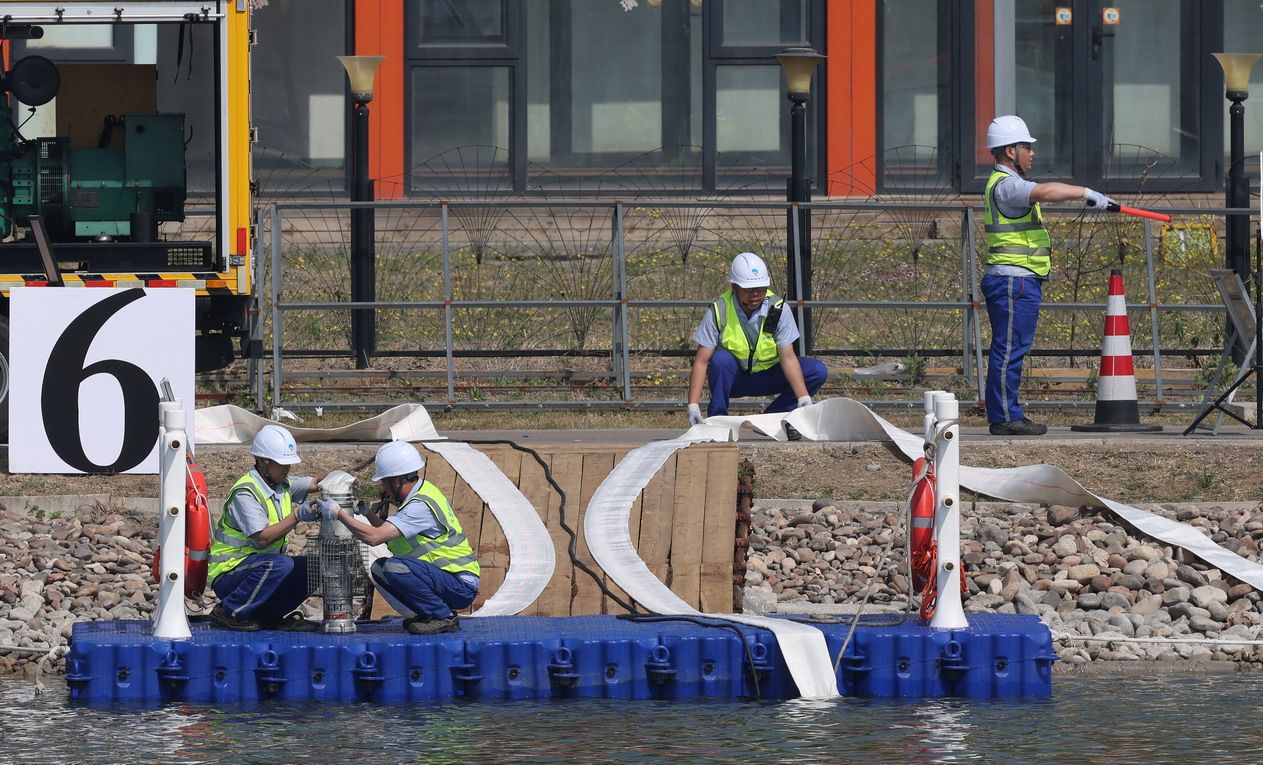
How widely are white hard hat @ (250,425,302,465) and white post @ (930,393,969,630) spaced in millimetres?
2634

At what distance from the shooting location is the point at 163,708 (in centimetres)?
859

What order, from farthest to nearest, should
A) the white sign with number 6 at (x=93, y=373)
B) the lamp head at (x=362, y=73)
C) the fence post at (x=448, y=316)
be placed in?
the lamp head at (x=362, y=73)
the fence post at (x=448, y=316)
the white sign with number 6 at (x=93, y=373)

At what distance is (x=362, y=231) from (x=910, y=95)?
8.70 m

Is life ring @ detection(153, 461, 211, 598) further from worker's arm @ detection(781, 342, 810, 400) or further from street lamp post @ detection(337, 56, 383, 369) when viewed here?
street lamp post @ detection(337, 56, 383, 369)

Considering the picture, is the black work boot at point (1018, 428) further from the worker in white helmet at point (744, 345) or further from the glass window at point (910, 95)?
the glass window at point (910, 95)

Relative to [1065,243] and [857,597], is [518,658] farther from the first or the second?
[1065,243]

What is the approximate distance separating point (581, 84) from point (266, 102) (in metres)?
3.33

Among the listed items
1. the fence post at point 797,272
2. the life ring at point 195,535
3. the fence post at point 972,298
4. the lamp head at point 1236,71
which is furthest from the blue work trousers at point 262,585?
the lamp head at point 1236,71

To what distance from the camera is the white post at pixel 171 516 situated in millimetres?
8656

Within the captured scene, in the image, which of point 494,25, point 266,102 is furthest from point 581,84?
point 266,102

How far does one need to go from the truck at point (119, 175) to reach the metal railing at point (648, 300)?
89 cm

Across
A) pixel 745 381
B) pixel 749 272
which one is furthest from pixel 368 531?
pixel 745 381

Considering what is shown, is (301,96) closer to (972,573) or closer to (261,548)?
(972,573)

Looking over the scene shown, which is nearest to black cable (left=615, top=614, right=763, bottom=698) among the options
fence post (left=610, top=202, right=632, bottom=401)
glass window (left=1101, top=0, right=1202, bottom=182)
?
fence post (left=610, top=202, right=632, bottom=401)
